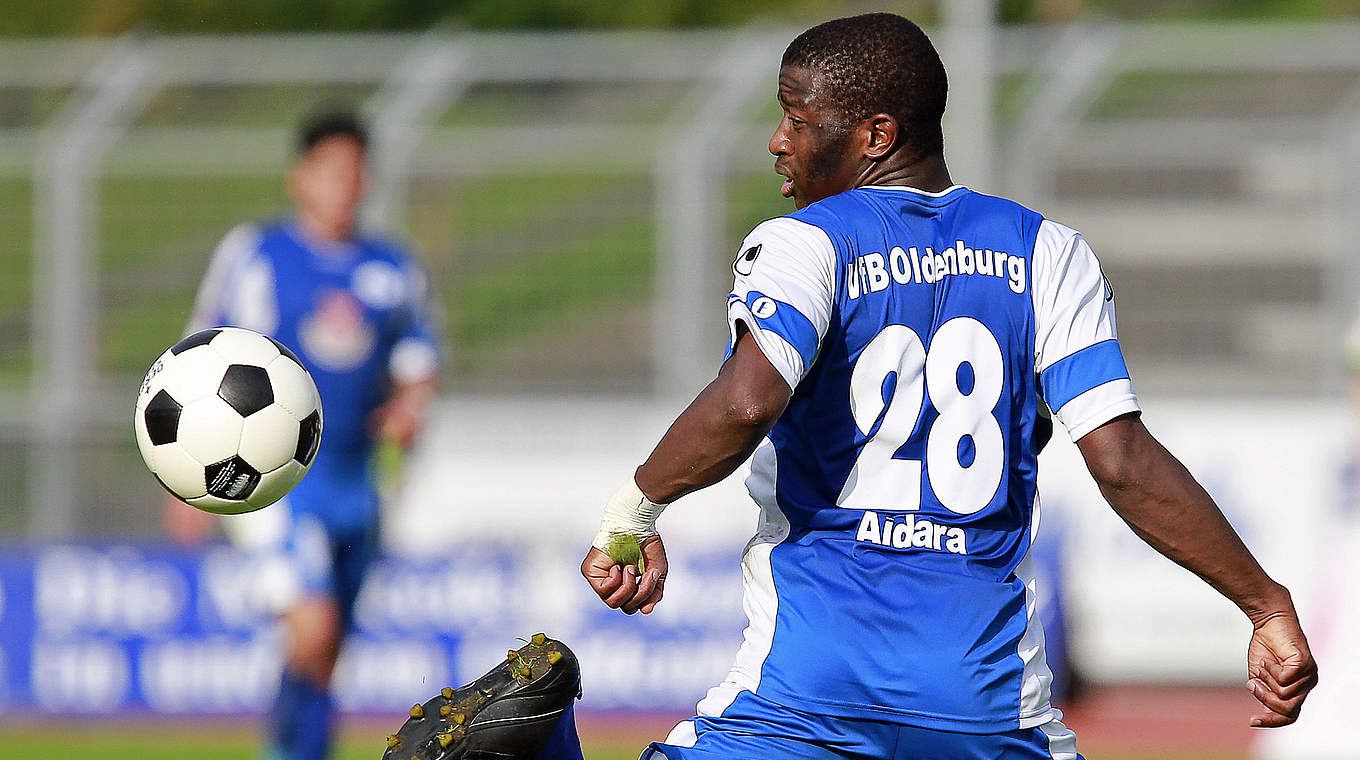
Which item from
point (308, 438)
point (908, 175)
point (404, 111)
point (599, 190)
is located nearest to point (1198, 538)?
point (908, 175)

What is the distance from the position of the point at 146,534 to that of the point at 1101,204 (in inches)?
279

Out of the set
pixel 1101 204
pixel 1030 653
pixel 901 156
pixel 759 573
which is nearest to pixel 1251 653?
pixel 1030 653

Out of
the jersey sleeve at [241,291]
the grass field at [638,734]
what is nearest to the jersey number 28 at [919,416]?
the jersey sleeve at [241,291]

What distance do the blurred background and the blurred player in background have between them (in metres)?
1.98

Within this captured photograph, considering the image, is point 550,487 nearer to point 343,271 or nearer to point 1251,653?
point 343,271

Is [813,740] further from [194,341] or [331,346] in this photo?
[331,346]

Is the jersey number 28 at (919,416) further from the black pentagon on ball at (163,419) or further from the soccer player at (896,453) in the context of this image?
the black pentagon on ball at (163,419)

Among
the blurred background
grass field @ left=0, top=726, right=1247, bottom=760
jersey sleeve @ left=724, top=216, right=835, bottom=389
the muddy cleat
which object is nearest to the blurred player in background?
grass field @ left=0, top=726, right=1247, bottom=760

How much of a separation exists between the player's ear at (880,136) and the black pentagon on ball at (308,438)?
6.01 ft

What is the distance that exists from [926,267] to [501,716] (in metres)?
1.05

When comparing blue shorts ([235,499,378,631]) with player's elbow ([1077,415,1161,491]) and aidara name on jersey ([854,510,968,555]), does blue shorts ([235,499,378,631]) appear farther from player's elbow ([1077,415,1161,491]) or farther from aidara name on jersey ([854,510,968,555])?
player's elbow ([1077,415,1161,491])

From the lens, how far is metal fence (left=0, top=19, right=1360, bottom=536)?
A: 38.7ft

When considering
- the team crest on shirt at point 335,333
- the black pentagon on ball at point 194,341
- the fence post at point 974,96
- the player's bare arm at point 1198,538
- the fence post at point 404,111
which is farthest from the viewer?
the fence post at point 404,111

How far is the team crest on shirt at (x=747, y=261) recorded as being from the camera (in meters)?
2.90
